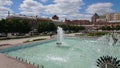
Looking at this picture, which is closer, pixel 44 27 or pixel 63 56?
pixel 63 56

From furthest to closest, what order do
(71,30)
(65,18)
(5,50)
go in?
(65,18)
(71,30)
(5,50)

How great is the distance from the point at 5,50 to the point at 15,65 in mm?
9697

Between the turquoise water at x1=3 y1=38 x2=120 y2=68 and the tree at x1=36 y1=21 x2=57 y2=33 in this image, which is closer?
the turquoise water at x1=3 y1=38 x2=120 y2=68

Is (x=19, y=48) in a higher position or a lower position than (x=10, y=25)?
lower

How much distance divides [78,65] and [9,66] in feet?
19.0

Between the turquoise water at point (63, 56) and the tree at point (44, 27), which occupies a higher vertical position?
the tree at point (44, 27)

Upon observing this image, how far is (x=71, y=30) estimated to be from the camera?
8562 cm

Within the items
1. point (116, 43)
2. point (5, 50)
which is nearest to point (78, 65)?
point (5, 50)

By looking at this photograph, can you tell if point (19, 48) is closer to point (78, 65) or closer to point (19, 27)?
point (78, 65)

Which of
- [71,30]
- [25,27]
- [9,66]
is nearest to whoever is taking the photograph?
[9,66]

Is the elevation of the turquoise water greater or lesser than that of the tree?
lesser

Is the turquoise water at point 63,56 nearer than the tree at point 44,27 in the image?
Yes

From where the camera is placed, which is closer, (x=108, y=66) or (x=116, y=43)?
(x=108, y=66)

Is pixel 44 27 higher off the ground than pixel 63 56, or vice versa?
pixel 44 27
